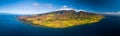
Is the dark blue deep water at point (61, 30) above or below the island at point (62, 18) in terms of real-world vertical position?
below

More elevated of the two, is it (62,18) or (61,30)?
(62,18)

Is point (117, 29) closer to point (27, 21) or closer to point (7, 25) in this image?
point (27, 21)

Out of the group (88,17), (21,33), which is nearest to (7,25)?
(21,33)

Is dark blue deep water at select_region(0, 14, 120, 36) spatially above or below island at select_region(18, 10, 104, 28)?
below
